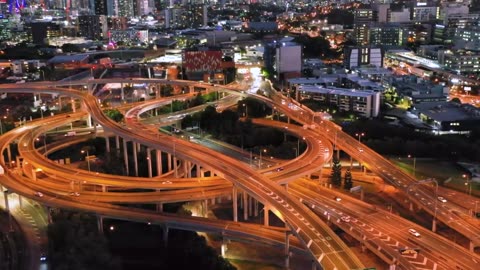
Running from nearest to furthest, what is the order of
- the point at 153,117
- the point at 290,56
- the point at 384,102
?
the point at 153,117 < the point at 384,102 < the point at 290,56

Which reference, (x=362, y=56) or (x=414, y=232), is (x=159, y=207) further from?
(x=362, y=56)

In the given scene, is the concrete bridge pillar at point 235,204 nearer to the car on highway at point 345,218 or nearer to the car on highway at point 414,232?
the car on highway at point 345,218

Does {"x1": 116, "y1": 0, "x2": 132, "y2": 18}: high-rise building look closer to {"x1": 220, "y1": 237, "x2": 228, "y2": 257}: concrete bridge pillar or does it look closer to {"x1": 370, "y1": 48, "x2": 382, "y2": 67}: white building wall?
{"x1": 370, "y1": 48, "x2": 382, "y2": 67}: white building wall

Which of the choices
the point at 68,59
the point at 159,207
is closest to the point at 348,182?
the point at 159,207

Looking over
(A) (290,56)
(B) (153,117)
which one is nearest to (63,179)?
(B) (153,117)

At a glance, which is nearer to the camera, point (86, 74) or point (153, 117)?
point (153, 117)

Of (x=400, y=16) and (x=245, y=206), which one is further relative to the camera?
(x=400, y=16)

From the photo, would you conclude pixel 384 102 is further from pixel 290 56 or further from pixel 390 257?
pixel 390 257

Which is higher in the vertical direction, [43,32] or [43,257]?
[43,32]
